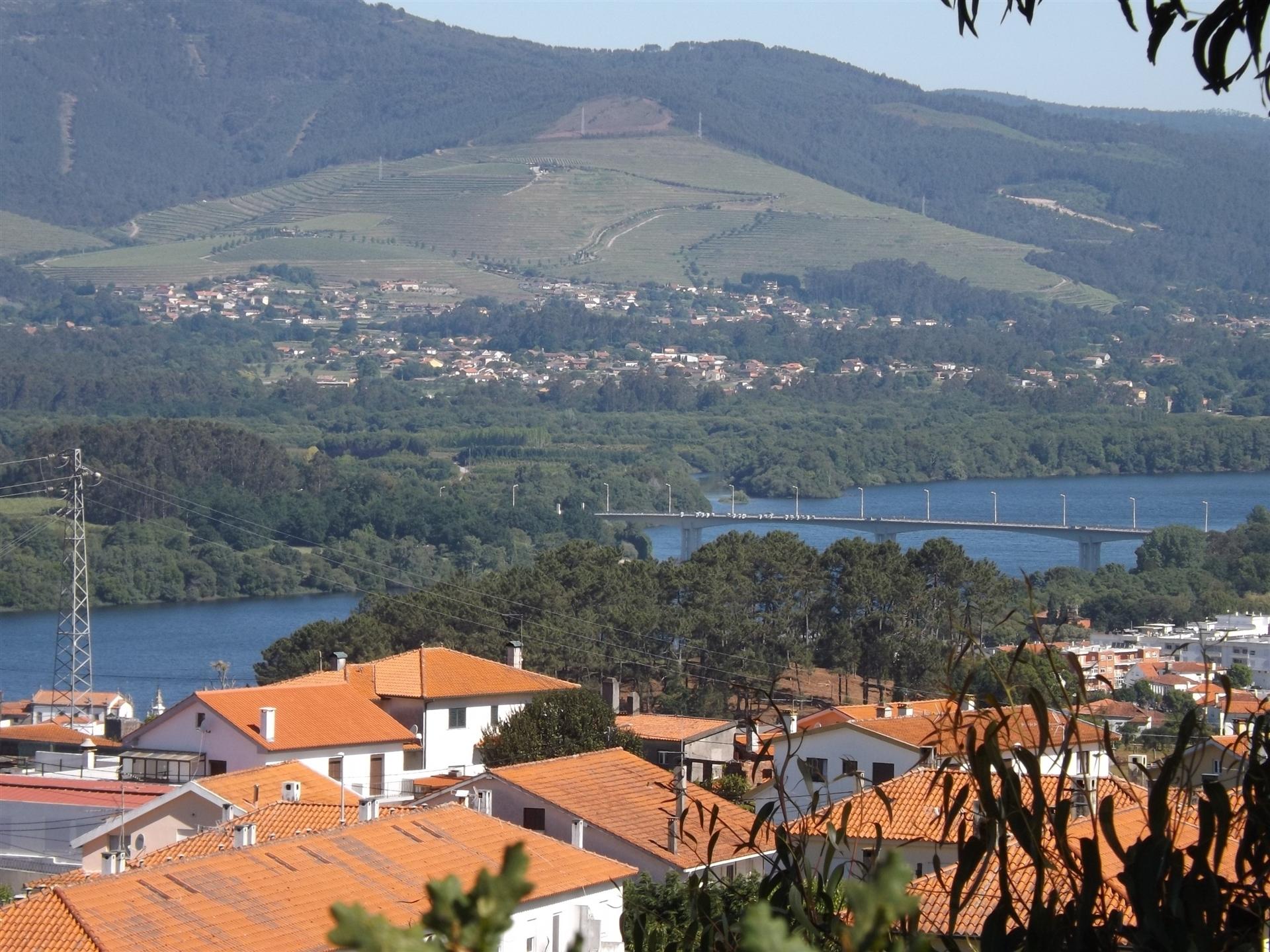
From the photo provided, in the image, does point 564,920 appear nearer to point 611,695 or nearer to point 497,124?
point 611,695

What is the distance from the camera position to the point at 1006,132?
13175 cm

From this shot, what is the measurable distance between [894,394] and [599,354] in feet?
51.7

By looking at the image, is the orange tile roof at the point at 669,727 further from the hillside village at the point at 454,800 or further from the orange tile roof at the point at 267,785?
the orange tile roof at the point at 267,785

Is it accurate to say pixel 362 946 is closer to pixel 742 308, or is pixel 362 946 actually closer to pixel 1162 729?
pixel 1162 729

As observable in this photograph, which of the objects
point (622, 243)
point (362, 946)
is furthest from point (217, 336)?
point (362, 946)

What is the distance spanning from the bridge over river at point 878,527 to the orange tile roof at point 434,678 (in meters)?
23.2

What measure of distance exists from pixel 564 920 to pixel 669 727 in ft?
19.9

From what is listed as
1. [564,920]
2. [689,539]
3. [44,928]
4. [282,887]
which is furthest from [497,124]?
[44,928]

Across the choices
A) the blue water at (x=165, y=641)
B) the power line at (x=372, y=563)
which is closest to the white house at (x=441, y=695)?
the power line at (x=372, y=563)

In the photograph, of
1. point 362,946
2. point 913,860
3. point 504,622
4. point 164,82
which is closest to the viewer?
point 362,946

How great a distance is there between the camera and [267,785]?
29.2 feet

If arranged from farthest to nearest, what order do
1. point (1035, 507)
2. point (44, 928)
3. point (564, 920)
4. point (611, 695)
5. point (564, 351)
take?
point (564, 351), point (1035, 507), point (611, 695), point (564, 920), point (44, 928)

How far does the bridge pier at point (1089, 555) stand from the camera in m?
37.8

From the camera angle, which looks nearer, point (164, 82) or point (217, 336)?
point (217, 336)
